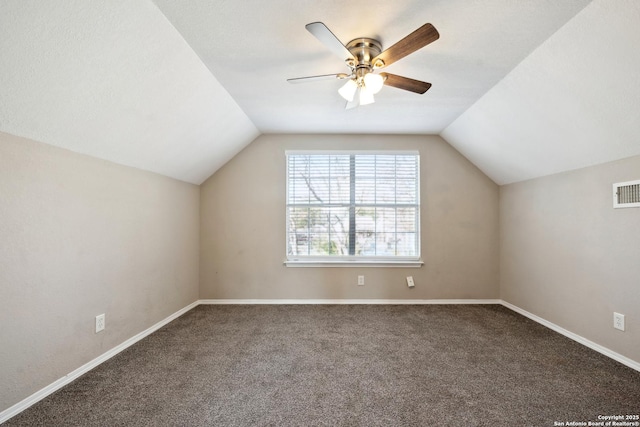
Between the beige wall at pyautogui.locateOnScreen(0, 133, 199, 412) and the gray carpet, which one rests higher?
the beige wall at pyautogui.locateOnScreen(0, 133, 199, 412)

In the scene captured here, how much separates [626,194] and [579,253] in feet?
2.25

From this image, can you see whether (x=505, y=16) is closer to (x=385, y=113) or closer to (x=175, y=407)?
(x=385, y=113)

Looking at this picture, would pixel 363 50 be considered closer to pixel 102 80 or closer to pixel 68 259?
pixel 102 80

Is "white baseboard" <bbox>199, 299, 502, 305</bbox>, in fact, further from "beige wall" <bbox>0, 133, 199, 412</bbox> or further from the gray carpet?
"beige wall" <bbox>0, 133, 199, 412</bbox>

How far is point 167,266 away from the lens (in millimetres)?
3311

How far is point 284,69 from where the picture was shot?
2.31m

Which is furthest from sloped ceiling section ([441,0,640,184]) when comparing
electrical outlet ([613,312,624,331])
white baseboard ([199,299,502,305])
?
white baseboard ([199,299,502,305])

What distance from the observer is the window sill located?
3.93 metres

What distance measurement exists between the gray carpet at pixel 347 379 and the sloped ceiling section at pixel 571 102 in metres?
1.74

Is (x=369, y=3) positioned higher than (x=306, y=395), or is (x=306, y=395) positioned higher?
(x=369, y=3)

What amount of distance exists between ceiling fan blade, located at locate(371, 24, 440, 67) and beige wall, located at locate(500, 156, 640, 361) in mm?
2039

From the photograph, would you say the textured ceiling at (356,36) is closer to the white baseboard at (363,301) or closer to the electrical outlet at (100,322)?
the electrical outlet at (100,322)

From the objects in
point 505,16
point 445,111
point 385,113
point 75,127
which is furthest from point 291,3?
point 445,111

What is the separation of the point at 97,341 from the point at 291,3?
9.23 feet
